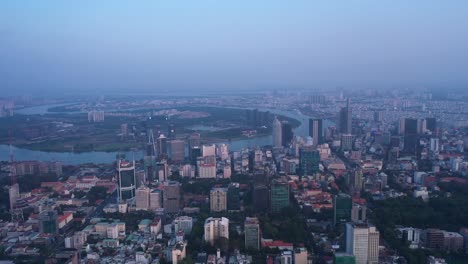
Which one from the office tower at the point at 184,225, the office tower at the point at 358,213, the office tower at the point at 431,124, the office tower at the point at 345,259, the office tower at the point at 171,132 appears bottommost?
the office tower at the point at 184,225

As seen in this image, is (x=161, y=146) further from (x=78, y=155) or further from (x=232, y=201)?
(x=232, y=201)

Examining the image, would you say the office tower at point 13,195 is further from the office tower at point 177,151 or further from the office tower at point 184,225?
the office tower at point 177,151

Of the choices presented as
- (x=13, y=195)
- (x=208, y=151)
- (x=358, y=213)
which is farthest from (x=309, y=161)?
(x=13, y=195)

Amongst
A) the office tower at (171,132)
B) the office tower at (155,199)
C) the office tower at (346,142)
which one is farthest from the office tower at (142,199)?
the office tower at (346,142)

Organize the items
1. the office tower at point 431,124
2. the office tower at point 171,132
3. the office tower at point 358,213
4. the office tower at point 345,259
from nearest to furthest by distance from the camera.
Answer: the office tower at point 345,259, the office tower at point 358,213, the office tower at point 171,132, the office tower at point 431,124

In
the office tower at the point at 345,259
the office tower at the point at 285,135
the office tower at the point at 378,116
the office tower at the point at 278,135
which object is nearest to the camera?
the office tower at the point at 345,259

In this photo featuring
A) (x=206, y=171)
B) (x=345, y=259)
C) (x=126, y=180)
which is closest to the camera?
(x=345, y=259)

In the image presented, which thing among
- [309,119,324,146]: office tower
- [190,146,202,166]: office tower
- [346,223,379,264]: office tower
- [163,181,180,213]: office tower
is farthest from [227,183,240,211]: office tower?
[309,119,324,146]: office tower

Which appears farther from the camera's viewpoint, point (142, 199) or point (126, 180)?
point (126, 180)
